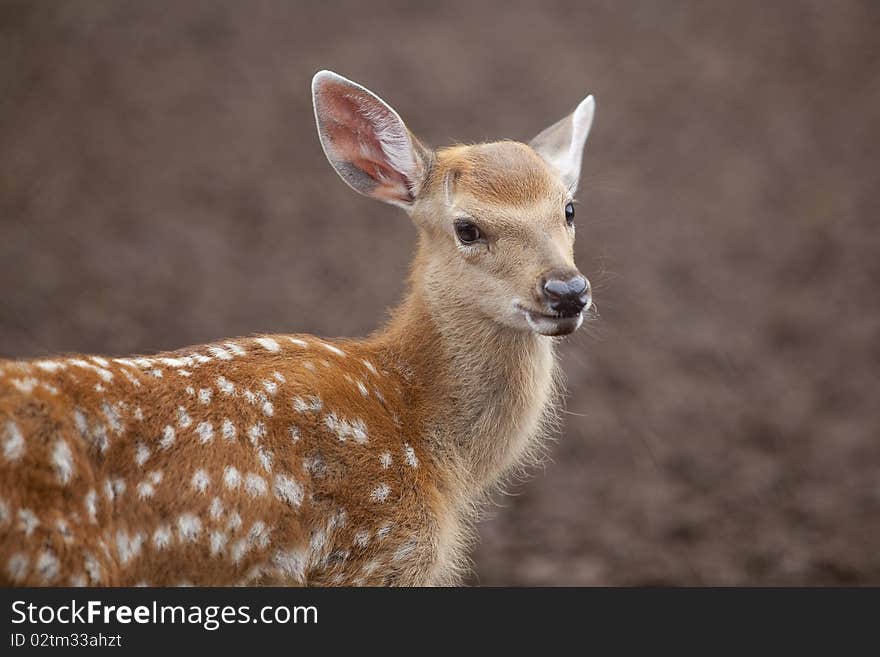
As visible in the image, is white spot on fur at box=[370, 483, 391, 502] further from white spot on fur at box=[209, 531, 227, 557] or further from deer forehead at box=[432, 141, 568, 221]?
deer forehead at box=[432, 141, 568, 221]

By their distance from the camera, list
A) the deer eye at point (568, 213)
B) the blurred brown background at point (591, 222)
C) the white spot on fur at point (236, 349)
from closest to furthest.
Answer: the white spot on fur at point (236, 349)
the deer eye at point (568, 213)
the blurred brown background at point (591, 222)

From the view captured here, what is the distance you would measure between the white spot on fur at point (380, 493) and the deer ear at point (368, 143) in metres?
0.98

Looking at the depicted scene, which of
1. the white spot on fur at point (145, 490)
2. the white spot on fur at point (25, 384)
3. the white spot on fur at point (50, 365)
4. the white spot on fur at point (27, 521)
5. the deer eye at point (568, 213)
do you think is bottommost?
the white spot on fur at point (27, 521)

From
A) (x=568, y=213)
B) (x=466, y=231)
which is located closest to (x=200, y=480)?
(x=466, y=231)

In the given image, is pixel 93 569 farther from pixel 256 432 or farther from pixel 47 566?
pixel 256 432

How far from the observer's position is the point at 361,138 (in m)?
3.51

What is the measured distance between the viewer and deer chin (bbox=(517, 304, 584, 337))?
3.02m

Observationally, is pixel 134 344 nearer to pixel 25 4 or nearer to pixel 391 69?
pixel 391 69

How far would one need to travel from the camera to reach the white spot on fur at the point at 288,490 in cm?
273

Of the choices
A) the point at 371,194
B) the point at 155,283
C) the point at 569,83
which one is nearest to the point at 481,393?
the point at 371,194

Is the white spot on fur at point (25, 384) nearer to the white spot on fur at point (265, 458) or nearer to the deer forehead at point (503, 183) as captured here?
the white spot on fur at point (265, 458)

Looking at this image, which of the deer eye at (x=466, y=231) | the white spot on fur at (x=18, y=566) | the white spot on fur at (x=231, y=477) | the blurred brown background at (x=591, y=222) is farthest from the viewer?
the blurred brown background at (x=591, y=222)

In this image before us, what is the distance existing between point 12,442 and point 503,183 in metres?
1.58

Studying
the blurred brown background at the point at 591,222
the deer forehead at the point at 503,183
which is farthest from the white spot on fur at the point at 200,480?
the blurred brown background at the point at 591,222
